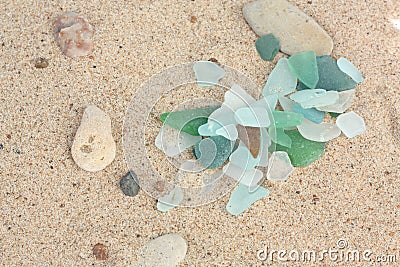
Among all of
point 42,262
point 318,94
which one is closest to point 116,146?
point 42,262

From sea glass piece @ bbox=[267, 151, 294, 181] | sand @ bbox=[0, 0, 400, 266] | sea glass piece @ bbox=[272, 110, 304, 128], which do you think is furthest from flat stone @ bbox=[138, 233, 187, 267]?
sea glass piece @ bbox=[272, 110, 304, 128]

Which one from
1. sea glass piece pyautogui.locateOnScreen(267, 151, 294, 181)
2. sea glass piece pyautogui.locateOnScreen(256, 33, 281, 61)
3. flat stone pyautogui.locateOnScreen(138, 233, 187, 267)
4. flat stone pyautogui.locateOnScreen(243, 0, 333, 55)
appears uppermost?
flat stone pyautogui.locateOnScreen(243, 0, 333, 55)

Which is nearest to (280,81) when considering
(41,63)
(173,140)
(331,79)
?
(331,79)

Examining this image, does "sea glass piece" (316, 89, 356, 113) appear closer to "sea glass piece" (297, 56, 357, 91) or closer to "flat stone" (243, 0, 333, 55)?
"sea glass piece" (297, 56, 357, 91)

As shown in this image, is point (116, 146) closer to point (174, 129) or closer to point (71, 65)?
point (174, 129)

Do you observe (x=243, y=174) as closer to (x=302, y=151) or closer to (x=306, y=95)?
(x=302, y=151)

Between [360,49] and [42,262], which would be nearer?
[42,262]

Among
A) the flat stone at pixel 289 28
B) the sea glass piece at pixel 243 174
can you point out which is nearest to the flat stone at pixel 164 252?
the sea glass piece at pixel 243 174
